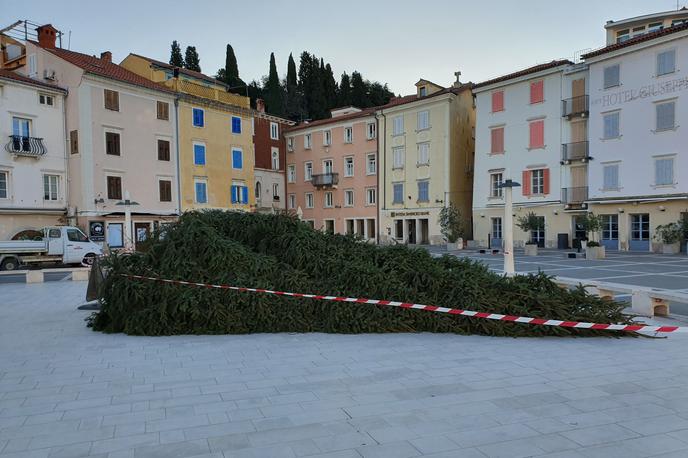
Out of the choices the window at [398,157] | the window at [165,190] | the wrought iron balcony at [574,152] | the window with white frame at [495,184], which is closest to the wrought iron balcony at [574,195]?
the wrought iron balcony at [574,152]

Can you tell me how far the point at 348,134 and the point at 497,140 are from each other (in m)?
16.0

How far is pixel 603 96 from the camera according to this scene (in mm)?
33500

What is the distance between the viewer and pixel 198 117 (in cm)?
4091

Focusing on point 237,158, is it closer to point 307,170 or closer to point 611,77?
point 307,170

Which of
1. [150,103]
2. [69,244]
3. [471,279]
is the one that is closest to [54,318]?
[471,279]

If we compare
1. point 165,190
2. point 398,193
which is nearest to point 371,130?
point 398,193

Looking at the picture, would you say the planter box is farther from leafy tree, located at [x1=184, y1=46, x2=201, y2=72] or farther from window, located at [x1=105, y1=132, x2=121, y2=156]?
leafy tree, located at [x1=184, y1=46, x2=201, y2=72]

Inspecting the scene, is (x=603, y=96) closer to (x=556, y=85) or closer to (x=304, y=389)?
(x=556, y=85)

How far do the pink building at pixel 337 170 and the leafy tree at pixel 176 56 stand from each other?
33445 millimetres

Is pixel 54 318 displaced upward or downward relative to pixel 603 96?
downward

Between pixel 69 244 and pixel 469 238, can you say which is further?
pixel 469 238

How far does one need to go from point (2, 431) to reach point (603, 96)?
37.7 m

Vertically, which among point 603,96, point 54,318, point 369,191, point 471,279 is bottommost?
point 54,318

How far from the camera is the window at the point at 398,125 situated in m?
45.6
